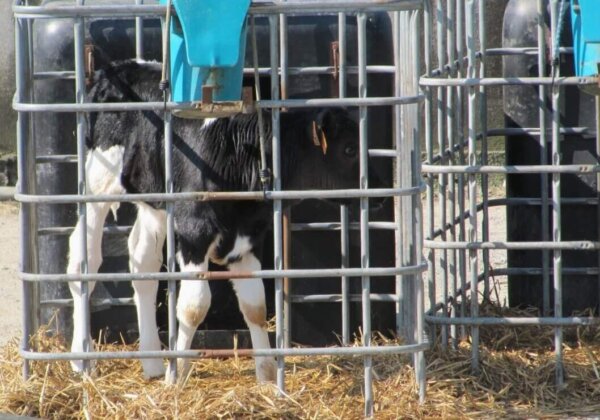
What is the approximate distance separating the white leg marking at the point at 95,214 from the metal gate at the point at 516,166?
156 centimetres

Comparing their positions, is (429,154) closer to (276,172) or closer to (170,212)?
(276,172)

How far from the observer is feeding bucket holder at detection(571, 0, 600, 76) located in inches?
199

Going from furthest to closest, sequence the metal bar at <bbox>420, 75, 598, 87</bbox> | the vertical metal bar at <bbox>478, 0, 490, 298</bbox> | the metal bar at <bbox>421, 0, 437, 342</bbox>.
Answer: the vertical metal bar at <bbox>478, 0, 490, 298</bbox>, the metal bar at <bbox>421, 0, 437, 342</bbox>, the metal bar at <bbox>420, 75, 598, 87</bbox>

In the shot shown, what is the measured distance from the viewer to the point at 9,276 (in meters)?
8.98

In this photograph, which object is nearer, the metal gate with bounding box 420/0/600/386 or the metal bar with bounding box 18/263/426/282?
the metal bar with bounding box 18/263/426/282

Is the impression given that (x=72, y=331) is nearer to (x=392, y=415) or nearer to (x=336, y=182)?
(x=336, y=182)

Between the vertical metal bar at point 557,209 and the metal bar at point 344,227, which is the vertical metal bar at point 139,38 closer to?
the metal bar at point 344,227

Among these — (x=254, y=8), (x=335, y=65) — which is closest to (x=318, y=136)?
(x=335, y=65)

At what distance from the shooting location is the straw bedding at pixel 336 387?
5027 millimetres

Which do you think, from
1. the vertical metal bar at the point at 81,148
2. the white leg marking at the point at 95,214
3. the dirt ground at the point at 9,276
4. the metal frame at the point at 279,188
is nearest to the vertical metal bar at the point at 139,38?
the white leg marking at the point at 95,214

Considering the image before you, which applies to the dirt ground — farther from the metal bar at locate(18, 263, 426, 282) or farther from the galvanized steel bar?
the galvanized steel bar

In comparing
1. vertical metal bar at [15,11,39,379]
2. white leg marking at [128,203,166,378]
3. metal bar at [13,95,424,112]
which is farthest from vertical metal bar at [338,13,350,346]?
vertical metal bar at [15,11,39,379]

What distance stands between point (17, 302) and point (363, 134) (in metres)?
4.05

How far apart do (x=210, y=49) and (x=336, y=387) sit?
1717 millimetres
